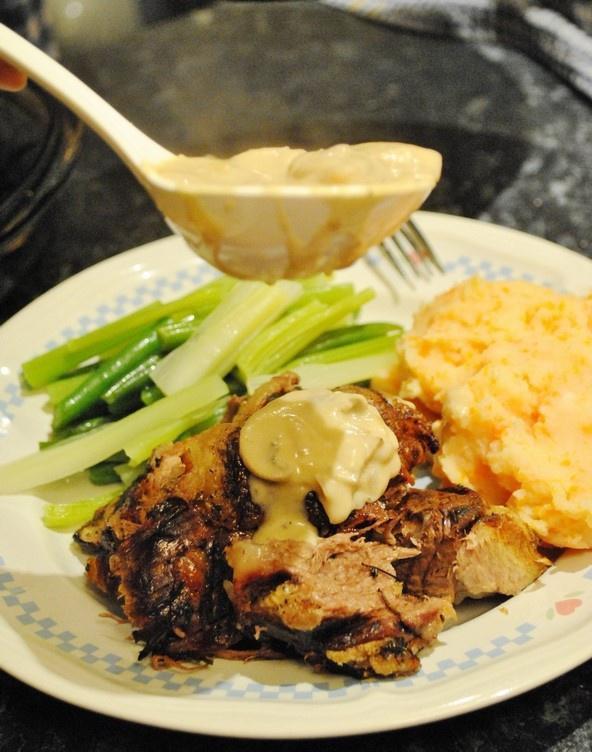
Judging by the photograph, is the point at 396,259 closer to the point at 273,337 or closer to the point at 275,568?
the point at 273,337

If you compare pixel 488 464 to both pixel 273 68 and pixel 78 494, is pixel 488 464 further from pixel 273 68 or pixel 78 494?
pixel 273 68

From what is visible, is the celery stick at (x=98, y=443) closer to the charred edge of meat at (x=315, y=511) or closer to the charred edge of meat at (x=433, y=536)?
the charred edge of meat at (x=315, y=511)

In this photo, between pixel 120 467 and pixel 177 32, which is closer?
pixel 120 467

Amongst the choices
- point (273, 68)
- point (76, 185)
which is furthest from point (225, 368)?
point (273, 68)

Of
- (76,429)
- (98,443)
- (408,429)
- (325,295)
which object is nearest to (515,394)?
(408,429)

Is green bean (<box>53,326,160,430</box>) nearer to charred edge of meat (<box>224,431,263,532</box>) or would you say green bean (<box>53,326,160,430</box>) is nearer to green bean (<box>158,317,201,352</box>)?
green bean (<box>158,317,201,352</box>)

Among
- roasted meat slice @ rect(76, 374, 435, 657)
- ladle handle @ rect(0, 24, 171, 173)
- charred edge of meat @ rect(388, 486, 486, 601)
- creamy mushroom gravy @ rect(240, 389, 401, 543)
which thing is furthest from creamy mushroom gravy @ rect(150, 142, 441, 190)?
charred edge of meat @ rect(388, 486, 486, 601)
